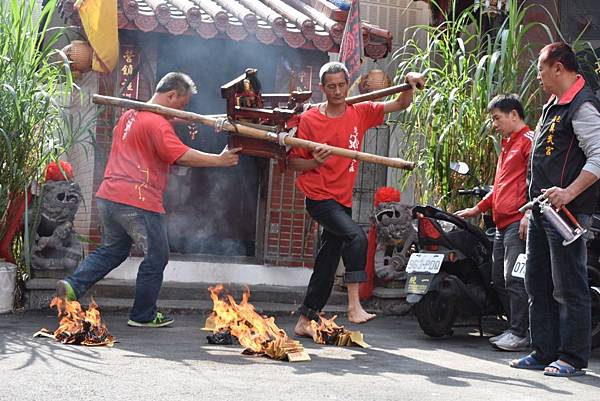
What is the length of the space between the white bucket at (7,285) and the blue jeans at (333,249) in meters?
2.67

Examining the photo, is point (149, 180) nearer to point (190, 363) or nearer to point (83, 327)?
point (83, 327)

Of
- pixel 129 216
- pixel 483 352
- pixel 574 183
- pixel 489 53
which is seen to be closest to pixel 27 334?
pixel 129 216

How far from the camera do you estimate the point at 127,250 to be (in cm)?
735

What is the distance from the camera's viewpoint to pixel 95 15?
9148 millimetres

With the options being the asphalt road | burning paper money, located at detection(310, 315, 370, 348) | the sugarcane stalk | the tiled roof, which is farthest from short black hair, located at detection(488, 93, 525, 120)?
the tiled roof

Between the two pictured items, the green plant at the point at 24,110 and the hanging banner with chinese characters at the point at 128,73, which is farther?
the hanging banner with chinese characters at the point at 128,73

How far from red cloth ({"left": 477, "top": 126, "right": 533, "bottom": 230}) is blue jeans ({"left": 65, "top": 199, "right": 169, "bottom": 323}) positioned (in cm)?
251

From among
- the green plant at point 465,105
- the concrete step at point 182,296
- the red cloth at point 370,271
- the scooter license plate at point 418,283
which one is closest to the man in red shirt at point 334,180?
the scooter license plate at point 418,283

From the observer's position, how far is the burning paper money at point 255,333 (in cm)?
579

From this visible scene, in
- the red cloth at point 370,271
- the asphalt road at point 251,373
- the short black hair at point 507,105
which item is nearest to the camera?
the asphalt road at point 251,373

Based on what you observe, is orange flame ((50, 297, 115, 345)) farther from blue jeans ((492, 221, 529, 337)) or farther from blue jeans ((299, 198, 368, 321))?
blue jeans ((492, 221, 529, 337))

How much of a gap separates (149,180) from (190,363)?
77.0 inches

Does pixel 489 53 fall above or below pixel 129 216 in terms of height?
above

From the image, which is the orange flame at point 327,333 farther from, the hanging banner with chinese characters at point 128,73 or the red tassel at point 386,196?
the hanging banner with chinese characters at point 128,73
